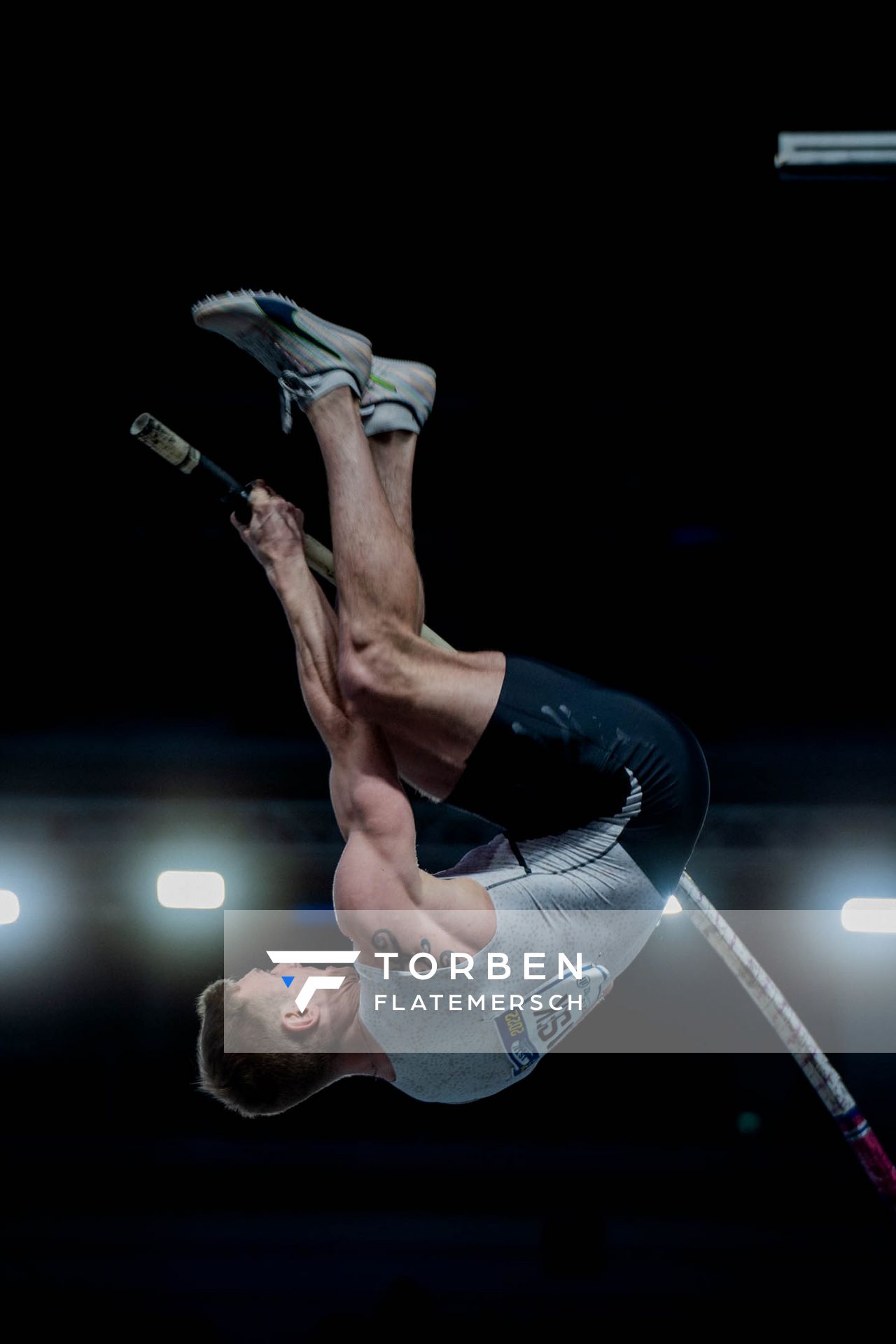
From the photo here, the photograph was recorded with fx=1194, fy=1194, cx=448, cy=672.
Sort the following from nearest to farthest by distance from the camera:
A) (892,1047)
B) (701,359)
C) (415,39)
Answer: (415,39) < (701,359) < (892,1047)

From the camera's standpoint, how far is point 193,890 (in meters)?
4.64

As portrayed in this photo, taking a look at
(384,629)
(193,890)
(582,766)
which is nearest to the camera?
(384,629)

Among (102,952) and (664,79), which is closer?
(664,79)

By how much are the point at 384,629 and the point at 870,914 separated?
3.47 m

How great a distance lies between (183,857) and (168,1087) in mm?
1452

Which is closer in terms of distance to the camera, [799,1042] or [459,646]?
[799,1042]

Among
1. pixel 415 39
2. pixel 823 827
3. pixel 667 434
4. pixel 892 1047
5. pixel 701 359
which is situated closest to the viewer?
pixel 415 39

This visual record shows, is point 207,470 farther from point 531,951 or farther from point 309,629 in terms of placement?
point 531,951

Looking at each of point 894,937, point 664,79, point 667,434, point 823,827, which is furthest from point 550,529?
point 894,937

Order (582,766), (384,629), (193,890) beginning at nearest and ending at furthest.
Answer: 1. (384,629)
2. (582,766)
3. (193,890)

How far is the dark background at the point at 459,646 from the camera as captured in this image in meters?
3.21

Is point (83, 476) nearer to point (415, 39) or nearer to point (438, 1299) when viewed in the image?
point (415, 39)

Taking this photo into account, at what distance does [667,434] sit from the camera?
4.07m

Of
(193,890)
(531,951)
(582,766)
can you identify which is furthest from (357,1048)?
(193,890)
